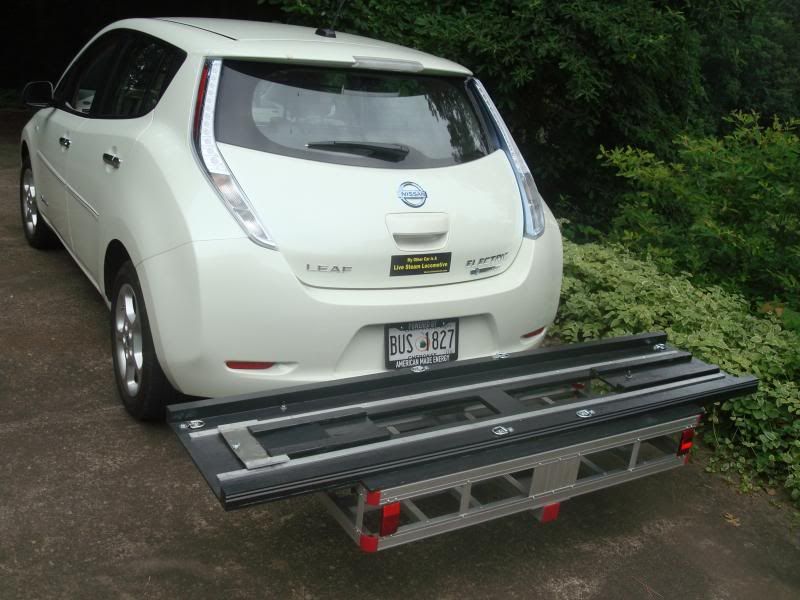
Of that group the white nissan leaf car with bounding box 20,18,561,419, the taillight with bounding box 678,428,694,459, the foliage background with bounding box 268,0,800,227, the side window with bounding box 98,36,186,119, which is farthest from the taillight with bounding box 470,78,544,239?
the foliage background with bounding box 268,0,800,227

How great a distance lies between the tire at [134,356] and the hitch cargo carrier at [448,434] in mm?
781

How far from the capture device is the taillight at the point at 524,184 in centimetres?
388

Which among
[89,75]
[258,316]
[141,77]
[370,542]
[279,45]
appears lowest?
[370,542]

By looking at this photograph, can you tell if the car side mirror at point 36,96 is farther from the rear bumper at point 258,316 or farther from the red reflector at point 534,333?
the red reflector at point 534,333

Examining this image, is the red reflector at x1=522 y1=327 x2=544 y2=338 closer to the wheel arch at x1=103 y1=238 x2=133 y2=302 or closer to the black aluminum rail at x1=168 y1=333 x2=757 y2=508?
the black aluminum rail at x1=168 y1=333 x2=757 y2=508

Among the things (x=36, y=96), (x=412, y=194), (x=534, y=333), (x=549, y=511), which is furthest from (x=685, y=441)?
(x=36, y=96)

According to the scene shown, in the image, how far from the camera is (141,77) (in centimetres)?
419

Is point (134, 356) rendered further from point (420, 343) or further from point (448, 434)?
point (448, 434)

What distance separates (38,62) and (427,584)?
16.1 meters

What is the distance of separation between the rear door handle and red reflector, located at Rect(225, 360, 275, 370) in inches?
48.9

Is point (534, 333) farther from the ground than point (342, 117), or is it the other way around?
point (342, 117)

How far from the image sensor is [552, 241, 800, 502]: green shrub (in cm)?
404

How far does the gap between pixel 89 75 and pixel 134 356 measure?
2.03 metres

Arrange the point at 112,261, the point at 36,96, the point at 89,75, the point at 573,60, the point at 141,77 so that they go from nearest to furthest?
the point at 112,261, the point at 141,77, the point at 89,75, the point at 36,96, the point at 573,60
